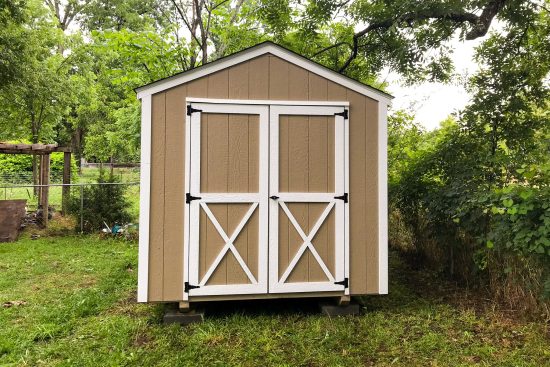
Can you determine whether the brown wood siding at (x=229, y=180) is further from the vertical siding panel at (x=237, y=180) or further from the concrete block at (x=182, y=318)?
the concrete block at (x=182, y=318)

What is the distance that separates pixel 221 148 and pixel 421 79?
5131 millimetres

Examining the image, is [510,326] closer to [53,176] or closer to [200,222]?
[200,222]

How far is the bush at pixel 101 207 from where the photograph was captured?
8.30 meters

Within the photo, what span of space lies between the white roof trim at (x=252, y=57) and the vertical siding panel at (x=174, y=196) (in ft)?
0.38

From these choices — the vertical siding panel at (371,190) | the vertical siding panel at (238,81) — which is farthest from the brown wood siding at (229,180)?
the vertical siding panel at (371,190)

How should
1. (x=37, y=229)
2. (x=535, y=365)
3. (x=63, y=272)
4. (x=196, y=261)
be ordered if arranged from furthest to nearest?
(x=37, y=229)
(x=63, y=272)
(x=196, y=261)
(x=535, y=365)

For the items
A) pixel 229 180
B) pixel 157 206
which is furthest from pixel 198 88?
pixel 157 206

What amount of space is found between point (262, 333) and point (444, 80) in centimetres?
583

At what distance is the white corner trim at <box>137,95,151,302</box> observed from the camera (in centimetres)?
358

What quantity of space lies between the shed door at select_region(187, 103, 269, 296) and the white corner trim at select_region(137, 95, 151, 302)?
0.39 meters

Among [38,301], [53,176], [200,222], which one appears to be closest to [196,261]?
[200,222]

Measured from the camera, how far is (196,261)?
3.65m

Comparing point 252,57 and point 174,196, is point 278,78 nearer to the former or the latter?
point 252,57

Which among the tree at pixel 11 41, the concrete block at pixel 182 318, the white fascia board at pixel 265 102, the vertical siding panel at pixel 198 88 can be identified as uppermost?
the tree at pixel 11 41
